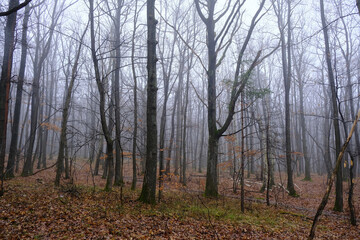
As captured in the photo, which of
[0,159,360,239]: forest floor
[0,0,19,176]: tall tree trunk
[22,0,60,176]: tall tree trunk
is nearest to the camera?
[0,159,360,239]: forest floor

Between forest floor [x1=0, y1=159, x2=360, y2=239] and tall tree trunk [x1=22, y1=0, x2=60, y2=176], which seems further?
tall tree trunk [x1=22, y1=0, x2=60, y2=176]

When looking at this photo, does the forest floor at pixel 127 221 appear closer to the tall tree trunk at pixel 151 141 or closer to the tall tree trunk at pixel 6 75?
the tall tree trunk at pixel 151 141

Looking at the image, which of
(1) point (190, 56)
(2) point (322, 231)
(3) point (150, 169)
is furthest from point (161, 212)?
(1) point (190, 56)

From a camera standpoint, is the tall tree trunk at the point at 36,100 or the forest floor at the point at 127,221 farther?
the tall tree trunk at the point at 36,100

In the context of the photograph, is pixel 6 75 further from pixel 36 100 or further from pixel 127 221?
pixel 36 100

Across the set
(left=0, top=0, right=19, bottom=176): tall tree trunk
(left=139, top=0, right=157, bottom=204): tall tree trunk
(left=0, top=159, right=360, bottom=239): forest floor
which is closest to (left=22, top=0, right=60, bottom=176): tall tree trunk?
(left=0, top=0, right=19, bottom=176): tall tree trunk

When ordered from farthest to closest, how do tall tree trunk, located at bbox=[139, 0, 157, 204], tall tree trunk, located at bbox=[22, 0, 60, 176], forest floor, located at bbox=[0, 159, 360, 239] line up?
tall tree trunk, located at bbox=[22, 0, 60, 176], tall tree trunk, located at bbox=[139, 0, 157, 204], forest floor, located at bbox=[0, 159, 360, 239]

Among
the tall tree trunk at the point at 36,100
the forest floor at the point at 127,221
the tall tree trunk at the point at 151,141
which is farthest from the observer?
the tall tree trunk at the point at 36,100

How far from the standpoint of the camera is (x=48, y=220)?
4895 millimetres

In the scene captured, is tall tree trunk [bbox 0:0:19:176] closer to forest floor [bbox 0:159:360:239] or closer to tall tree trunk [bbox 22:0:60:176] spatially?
forest floor [bbox 0:159:360:239]

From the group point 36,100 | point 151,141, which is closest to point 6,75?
point 151,141

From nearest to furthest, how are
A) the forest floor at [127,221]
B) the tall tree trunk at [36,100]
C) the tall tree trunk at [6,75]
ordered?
the forest floor at [127,221], the tall tree trunk at [6,75], the tall tree trunk at [36,100]

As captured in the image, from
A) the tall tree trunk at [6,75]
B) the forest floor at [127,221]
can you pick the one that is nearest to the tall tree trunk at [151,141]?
the forest floor at [127,221]

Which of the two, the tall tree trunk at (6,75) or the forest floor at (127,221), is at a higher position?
the tall tree trunk at (6,75)
